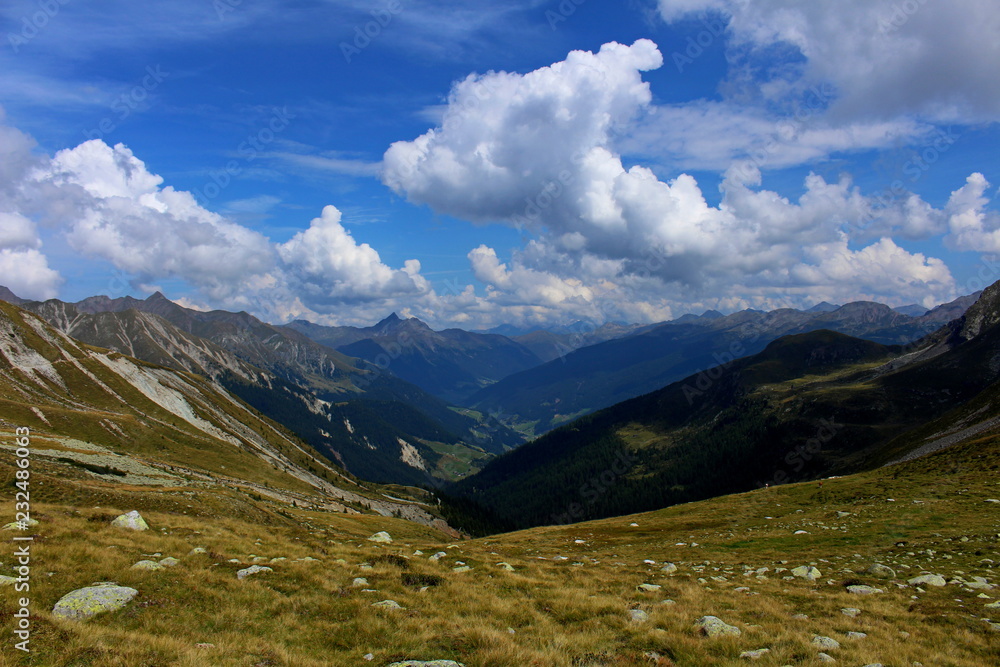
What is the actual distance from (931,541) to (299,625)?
36.7 m

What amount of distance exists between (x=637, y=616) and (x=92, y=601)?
17182mm

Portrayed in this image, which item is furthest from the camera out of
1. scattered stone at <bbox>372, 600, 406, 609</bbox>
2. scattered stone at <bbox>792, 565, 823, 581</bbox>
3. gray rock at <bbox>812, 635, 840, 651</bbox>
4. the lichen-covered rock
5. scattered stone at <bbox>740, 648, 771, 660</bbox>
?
scattered stone at <bbox>792, 565, 823, 581</bbox>

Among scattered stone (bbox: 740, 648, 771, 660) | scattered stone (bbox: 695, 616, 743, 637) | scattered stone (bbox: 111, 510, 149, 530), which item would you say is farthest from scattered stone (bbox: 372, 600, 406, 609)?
scattered stone (bbox: 111, 510, 149, 530)

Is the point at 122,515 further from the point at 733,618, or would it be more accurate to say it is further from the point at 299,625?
the point at 733,618

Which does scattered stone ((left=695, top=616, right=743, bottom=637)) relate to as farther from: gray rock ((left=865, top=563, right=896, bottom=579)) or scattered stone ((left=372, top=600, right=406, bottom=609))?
gray rock ((left=865, top=563, right=896, bottom=579))

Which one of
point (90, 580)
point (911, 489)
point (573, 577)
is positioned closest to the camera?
point (90, 580)

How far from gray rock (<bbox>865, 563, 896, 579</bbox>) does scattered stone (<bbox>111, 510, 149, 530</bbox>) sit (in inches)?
1558

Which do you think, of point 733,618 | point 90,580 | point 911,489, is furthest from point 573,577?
point 911,489

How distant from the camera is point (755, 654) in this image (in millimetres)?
12375

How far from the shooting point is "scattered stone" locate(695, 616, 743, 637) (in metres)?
14.2

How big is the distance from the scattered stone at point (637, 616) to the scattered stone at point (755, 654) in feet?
11.7

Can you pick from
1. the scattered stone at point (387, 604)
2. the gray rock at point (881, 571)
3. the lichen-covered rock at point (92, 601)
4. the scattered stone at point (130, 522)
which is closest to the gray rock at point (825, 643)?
the scattered stone at point (387, 604)

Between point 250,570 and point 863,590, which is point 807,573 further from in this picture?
point 250,570

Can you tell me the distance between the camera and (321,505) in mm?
101250
